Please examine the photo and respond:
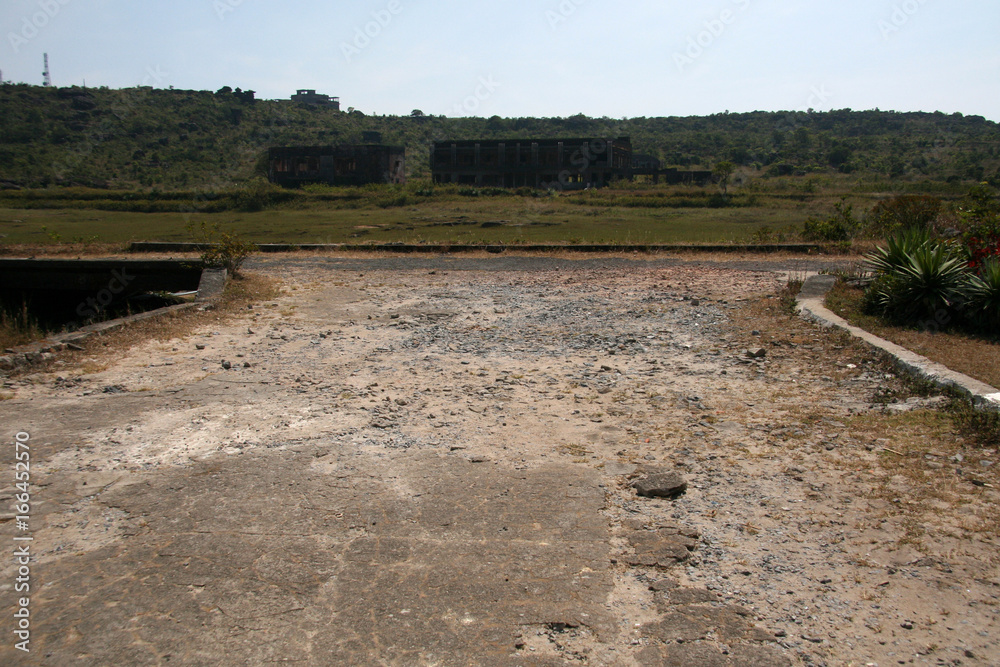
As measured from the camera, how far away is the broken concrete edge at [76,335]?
6802 millimetres

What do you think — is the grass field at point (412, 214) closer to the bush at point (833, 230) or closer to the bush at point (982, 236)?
the bush at point (833, 230)

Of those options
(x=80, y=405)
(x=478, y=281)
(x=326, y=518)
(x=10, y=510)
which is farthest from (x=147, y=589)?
(x=478, y=281)

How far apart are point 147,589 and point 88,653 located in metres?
0.43

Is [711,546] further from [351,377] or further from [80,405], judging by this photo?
[80,405]

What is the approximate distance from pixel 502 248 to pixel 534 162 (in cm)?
4661

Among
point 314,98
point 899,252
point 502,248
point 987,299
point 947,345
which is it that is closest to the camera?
point 947,345

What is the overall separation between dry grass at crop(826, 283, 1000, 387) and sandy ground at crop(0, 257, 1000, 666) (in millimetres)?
521

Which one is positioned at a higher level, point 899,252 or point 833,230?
point 833,230

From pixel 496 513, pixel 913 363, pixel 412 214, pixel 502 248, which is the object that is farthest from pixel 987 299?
pixel 412 214

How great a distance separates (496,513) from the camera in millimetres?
4059

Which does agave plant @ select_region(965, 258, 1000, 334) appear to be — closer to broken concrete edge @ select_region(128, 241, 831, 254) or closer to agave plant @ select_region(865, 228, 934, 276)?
agave plant @ select_region(865, 228, 934, 276)

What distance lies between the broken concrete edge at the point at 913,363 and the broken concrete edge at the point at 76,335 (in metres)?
8.10

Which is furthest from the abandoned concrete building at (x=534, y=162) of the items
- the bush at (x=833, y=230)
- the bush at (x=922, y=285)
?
the bush at (x=922, y=285)

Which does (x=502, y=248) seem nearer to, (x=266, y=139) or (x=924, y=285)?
(x=924, y=285)
